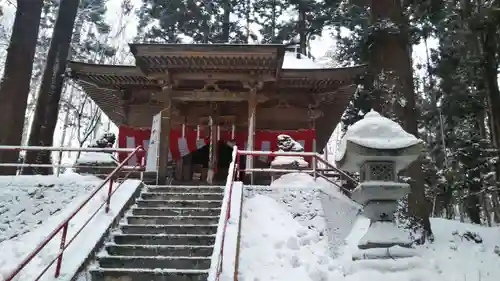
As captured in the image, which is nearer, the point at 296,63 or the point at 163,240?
the point at 163,240

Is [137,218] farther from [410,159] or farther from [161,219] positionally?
[410,159]

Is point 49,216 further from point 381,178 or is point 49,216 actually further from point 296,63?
point 296,63

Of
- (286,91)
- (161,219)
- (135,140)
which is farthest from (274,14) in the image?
(161,219)

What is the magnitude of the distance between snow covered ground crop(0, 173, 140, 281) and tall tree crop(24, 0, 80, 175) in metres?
4.93

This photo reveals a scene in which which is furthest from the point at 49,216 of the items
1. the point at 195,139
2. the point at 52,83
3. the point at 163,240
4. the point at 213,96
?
the point at 52,83

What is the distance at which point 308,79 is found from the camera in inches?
526

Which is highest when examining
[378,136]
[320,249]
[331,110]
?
[331,110]

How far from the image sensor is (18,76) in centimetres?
1179

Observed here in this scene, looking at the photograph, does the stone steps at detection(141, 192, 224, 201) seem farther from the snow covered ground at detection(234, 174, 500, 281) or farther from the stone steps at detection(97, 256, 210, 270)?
the stone steps at detection(97, 256, 210, 270)

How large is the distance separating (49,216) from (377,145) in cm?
697

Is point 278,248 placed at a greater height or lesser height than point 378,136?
lesser

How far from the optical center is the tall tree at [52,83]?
14.6 metres

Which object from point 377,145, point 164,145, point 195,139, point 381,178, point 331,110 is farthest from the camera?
point 331,110

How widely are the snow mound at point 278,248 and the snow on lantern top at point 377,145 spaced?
1.81 m
